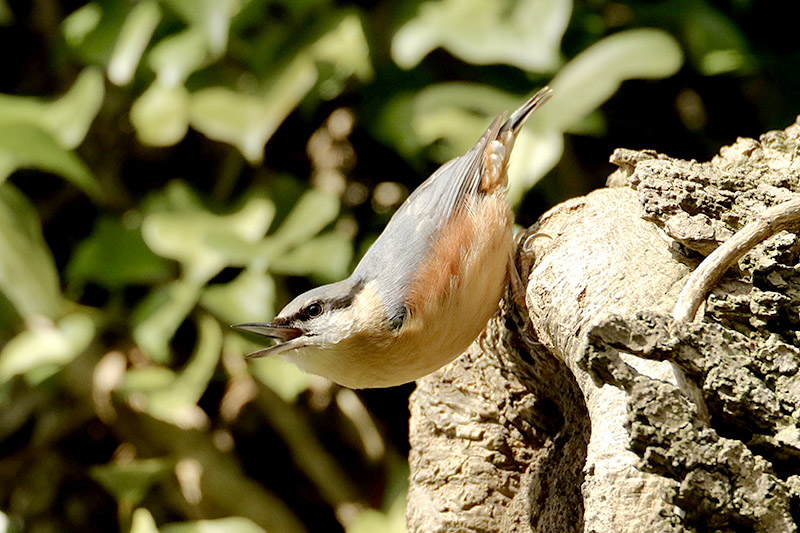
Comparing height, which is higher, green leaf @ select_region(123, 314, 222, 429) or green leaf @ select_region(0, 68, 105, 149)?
green leaf @ select_region(0, 68, 105, 149)

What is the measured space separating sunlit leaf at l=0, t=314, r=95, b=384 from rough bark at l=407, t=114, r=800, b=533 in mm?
1584

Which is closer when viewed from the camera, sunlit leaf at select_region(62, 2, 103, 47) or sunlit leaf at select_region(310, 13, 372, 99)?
sunlit leaf at select_region(310, 13, 372, 99)

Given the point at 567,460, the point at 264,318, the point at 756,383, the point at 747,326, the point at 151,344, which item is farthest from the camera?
the point at 151,344

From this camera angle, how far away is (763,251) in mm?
1324

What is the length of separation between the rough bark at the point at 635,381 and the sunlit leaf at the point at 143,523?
1.41 meters

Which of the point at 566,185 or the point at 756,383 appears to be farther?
the point at 566,185

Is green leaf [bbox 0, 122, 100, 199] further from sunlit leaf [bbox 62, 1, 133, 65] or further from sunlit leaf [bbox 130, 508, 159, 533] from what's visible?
sunlit leaf [bbox 130, 508, 159, 533]

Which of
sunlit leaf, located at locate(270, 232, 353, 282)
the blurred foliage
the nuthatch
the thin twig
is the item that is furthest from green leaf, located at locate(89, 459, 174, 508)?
the thin twig

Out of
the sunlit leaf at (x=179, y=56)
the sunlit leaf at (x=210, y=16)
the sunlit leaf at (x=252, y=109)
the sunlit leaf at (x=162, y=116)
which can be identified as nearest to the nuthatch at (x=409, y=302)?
the sunlit leaf at (x=252, y=109)

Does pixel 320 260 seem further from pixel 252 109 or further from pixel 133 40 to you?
pixel 133 40

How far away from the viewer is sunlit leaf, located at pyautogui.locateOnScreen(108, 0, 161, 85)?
294cm

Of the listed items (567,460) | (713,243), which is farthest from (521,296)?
(713,243)

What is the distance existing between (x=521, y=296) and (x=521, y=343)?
11 centimetres

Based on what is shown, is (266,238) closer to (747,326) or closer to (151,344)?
(151,344)
